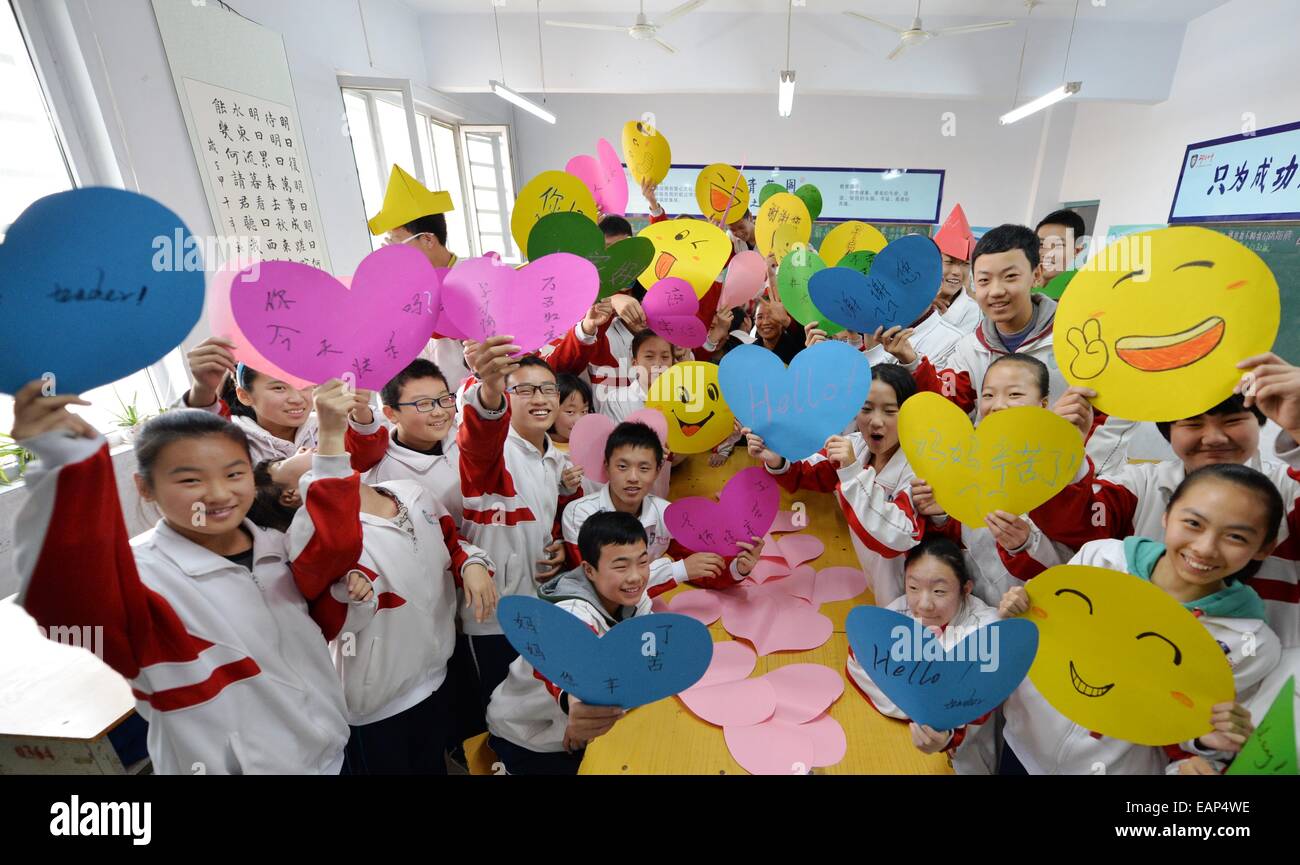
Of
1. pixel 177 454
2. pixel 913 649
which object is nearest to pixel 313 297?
pixel 177 454

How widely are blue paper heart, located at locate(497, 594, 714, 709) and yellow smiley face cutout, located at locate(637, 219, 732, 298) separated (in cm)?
150

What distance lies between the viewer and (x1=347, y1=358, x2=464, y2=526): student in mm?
1413

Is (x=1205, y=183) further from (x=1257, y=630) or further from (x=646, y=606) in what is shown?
(x=646, y=606)

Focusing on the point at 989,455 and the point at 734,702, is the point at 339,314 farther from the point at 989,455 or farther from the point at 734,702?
the point at 989,455

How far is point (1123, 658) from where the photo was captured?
2.77 ft

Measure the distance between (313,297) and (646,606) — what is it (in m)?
1.05

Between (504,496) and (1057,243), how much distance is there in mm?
2781

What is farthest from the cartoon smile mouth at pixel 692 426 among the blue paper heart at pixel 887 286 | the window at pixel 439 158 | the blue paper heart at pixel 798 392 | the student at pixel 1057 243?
the window at pixel 439 158

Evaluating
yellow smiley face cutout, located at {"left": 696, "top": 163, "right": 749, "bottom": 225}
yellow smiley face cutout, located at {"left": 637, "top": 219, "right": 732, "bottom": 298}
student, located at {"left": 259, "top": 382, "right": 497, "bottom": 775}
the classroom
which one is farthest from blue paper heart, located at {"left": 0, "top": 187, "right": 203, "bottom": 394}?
yellow smiley face cutout, located at {"left": 696, "top": 163, "right": 749, "bottom": 225}

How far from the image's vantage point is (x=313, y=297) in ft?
3.25

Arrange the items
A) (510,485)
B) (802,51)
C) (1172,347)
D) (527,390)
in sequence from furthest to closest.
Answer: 1. (802,51)
2. (527,390)
3. (510,485)
4. (1172,347)

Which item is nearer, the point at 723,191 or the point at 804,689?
the point at 804,689

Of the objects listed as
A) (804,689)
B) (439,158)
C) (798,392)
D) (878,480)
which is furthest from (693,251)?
(439,158)
